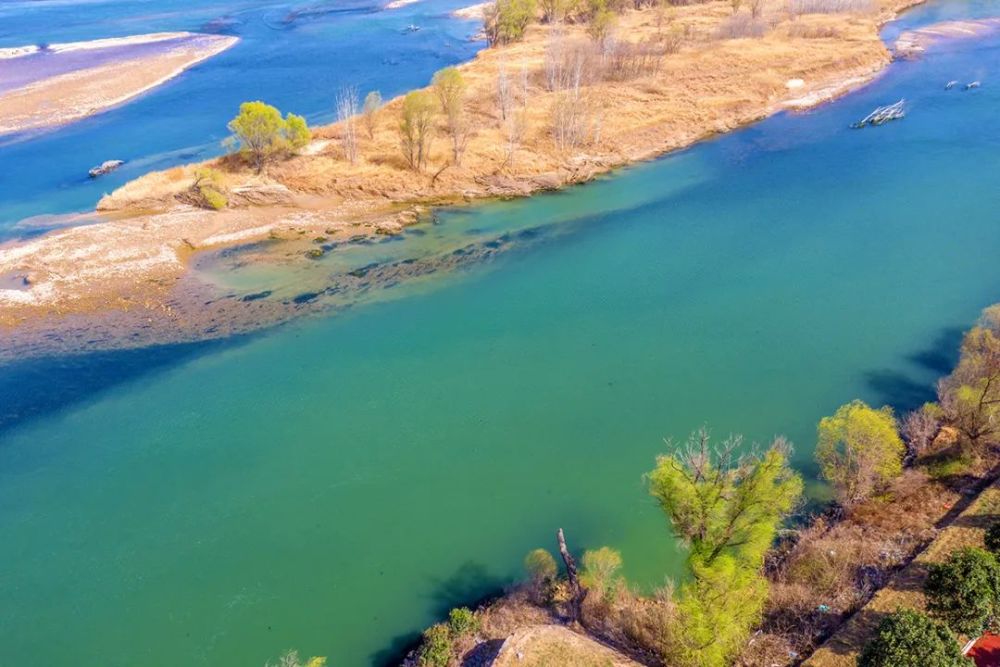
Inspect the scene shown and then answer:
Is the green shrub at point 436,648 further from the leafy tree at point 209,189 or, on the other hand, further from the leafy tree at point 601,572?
the leafy tree at point 209,189

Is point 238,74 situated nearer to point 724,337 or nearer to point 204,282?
point 204,282

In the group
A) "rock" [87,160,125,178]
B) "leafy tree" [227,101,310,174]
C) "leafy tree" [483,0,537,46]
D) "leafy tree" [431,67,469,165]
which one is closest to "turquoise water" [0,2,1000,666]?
"leafy tree" [431,67,469,165]

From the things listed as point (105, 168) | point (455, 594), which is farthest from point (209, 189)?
point (455, 594)

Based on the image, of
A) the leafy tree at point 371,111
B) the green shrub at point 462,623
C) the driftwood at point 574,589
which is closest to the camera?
the green shrub at point 462,623

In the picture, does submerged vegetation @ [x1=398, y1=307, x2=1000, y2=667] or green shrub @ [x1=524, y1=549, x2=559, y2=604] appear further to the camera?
green shrub @ [x1=524, y1=549, x2=559, y2=604]

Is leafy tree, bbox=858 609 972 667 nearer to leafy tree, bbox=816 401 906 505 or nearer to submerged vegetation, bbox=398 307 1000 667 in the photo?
submerged vegetation, bbox=398 307 1000 667

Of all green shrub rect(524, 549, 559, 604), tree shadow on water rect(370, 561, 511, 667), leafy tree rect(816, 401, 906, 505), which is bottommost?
tree shadow on water rect(370, 561, 511, 667)

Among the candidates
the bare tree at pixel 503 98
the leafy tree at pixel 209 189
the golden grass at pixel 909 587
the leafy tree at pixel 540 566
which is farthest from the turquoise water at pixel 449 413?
the leafy tree at pixel 209 189
